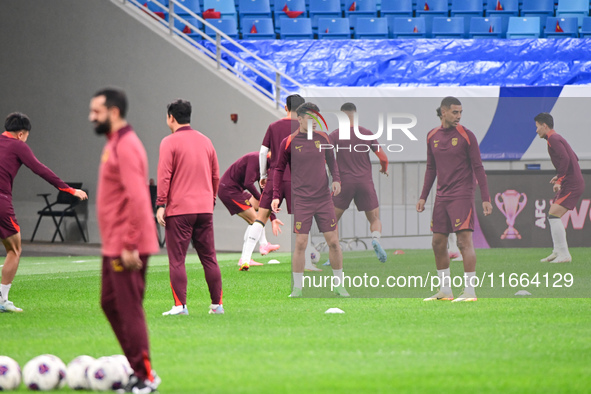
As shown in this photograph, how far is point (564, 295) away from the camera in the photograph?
9.73 metres

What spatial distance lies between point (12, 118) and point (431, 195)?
4493 millimetres

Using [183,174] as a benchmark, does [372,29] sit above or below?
above

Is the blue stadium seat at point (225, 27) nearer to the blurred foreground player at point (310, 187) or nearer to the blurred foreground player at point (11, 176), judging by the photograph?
the blurred foreground player at point (310, 187)

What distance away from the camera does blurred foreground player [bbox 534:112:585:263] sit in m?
9.77

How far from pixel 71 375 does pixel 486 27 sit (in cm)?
1795

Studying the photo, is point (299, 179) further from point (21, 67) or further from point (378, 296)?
point (21, 67)

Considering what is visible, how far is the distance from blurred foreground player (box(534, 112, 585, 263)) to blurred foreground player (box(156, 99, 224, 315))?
3895 millimetres

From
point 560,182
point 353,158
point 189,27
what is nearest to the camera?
point 353,158

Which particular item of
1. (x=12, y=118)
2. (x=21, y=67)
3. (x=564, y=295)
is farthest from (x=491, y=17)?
(x=12, y=118)

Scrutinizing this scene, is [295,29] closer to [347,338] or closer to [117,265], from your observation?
[347,338]

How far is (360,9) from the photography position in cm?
2227

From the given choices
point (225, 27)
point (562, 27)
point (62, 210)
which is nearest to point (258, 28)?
point (225, 27)

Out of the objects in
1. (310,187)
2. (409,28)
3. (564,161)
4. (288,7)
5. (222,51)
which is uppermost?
(288,7)

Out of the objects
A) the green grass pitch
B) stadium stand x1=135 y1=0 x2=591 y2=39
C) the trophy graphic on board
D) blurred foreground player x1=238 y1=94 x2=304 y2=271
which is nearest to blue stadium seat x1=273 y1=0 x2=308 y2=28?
stadium stand x1=135 y1=0 x2=591 y2=39
